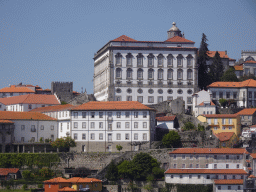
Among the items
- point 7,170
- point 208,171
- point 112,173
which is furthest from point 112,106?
point 208,171

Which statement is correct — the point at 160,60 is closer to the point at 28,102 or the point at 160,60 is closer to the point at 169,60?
the point at 169,60

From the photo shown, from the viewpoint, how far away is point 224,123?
98.9 m

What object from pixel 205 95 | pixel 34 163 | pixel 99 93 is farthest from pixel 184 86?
pixel 34 163

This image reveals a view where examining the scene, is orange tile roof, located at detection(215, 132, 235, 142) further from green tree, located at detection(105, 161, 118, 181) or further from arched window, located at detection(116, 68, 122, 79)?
arched window, located at detection(116, 68, 122, 79)

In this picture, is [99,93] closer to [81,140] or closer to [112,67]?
[112,67]

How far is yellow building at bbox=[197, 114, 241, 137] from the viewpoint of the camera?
98.5 m

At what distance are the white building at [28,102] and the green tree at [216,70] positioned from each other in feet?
94.0

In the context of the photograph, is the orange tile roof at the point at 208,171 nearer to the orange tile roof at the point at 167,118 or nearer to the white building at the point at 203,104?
the orange tile roof at the point at 167,118

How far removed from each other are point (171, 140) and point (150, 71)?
79.6ft

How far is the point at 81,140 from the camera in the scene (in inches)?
3733

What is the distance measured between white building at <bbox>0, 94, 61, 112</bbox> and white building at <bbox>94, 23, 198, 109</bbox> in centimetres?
1284

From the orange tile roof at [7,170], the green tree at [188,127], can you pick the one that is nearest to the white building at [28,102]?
the orange tile roof at [7,170]

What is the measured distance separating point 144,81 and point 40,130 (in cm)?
2248

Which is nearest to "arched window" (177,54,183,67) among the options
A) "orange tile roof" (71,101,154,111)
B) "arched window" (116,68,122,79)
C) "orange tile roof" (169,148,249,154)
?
"arched window" (116,68,122,79)
